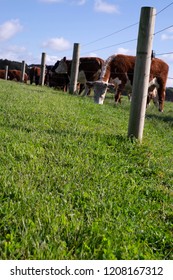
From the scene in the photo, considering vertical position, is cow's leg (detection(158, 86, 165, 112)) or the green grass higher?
cow's leg (detection(158, 86, 165, 112))

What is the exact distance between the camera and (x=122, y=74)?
1373 cm

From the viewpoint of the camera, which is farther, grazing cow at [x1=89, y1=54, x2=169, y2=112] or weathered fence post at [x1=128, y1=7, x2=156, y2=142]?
grazing cow at [x1=89, y1=54, x2=169, y2=112]

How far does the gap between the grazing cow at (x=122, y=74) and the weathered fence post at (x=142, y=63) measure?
23.7 ft

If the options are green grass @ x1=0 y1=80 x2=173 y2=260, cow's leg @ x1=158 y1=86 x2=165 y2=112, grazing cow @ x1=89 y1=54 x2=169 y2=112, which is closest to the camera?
green grass @ x1=0 y1=80 x2=173 y2=260

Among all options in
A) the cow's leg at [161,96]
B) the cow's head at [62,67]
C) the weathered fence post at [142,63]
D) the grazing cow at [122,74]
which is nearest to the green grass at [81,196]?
the weathered fence post at [142,63]

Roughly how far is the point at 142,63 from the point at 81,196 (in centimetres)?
272

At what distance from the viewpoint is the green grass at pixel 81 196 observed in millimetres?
2344

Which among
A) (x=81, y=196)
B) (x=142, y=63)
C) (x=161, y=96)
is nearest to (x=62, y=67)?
(x=161, y=96)

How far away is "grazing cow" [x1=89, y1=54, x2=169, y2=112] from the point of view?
12866 millimetres

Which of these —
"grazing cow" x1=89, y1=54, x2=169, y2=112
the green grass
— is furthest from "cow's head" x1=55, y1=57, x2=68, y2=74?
the green grass

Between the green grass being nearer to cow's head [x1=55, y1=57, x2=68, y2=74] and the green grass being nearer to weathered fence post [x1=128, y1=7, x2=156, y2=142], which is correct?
weathered fence post [x1=128, y1=7, x2=156, y2=142]

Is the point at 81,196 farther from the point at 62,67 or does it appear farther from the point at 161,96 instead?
the point at 62,67

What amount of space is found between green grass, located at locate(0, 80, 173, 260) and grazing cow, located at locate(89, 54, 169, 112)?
7.66 m

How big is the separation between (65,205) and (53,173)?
25.5 inches
